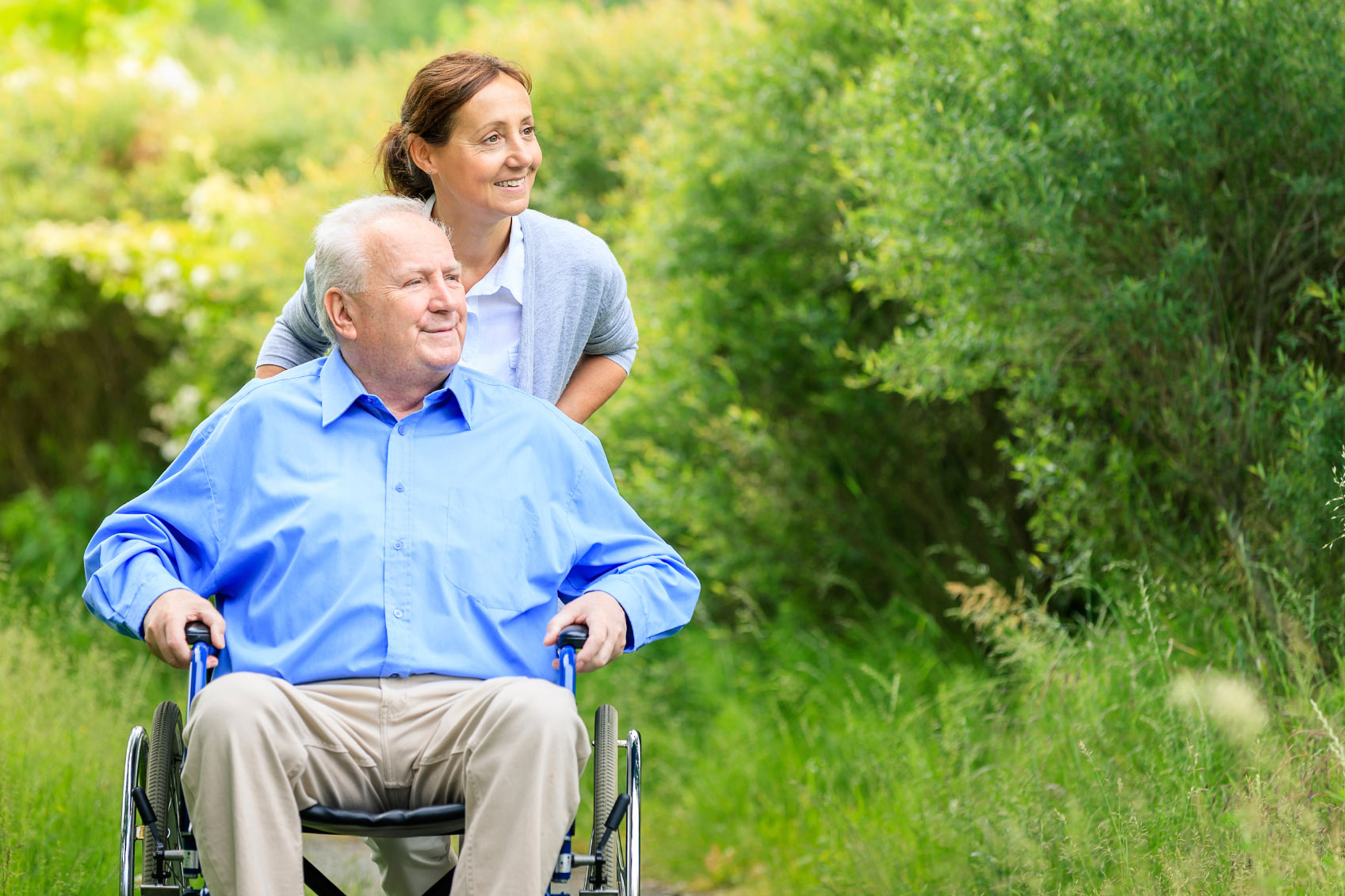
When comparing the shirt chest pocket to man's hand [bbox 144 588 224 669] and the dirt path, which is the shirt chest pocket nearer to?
man's hand [bbox 144 588 224 669]

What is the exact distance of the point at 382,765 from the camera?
9.04 ft

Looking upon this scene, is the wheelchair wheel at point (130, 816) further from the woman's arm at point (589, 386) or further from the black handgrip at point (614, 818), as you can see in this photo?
the woman's arm at point (589, 386)

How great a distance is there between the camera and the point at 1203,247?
3906 millimetres

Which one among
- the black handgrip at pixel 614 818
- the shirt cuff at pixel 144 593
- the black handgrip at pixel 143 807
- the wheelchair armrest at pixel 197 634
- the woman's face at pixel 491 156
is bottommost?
the black handgrip at pixel 614 818

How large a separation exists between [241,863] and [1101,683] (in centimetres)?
230

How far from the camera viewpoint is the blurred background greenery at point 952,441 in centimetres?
357

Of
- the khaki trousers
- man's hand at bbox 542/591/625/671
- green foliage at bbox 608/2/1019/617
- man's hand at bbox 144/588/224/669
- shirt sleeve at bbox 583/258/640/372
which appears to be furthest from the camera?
green foliage at bbox 608/2/1019/617

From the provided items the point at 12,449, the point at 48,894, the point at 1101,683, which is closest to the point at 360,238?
the point at 48,894

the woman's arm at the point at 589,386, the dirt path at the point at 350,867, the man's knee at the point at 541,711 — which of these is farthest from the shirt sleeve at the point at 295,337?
the dirt path at the point at 350,867

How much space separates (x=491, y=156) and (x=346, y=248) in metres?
0.41

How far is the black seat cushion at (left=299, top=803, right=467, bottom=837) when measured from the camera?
258cm

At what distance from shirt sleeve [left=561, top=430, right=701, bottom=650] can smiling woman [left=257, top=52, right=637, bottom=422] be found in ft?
1.19

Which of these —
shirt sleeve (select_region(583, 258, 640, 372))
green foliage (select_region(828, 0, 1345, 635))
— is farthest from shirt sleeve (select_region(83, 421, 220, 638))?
green foliage (select_region(828, 0, 1345, 635))

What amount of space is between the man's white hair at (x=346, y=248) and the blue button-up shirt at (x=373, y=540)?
16 centimetres
